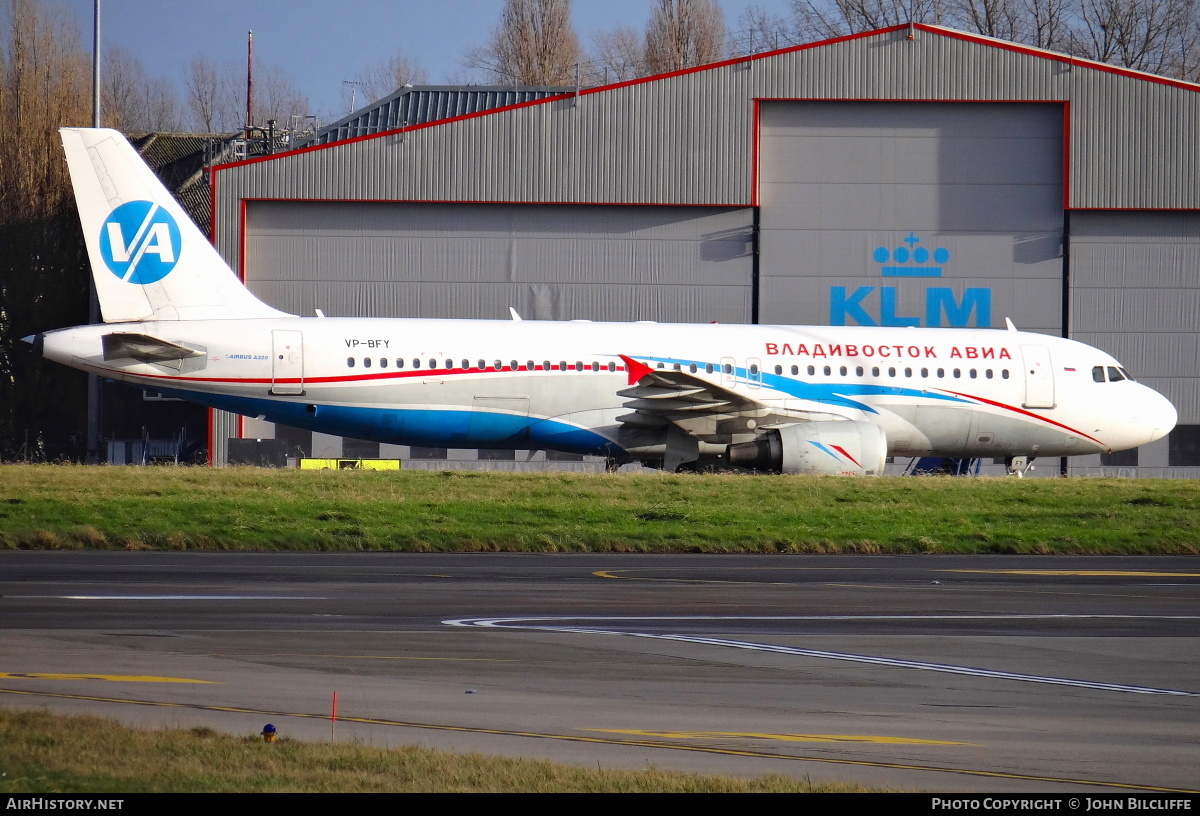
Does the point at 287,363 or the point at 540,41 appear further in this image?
the point at 540,41

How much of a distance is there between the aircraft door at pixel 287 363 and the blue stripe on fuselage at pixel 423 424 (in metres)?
0.33

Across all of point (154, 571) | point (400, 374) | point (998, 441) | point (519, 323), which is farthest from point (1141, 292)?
point (154, 571)

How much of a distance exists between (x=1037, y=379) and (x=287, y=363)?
51.7 ft

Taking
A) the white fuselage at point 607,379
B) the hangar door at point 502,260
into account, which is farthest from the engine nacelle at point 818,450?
the hangar door at point 502,260

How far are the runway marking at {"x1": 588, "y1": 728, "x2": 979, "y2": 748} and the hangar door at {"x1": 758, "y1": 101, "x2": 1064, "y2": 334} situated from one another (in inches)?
1140

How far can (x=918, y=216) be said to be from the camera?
36.1 metres

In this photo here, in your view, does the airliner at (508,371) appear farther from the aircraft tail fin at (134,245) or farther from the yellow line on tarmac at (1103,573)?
the yellow line on tarmac at (1103,573)

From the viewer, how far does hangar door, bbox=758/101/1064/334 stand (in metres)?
35.8

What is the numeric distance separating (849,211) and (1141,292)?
848 centimetres

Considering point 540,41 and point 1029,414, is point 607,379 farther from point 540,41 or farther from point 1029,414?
point 540,41

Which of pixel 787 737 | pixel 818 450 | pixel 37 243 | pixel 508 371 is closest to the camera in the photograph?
pixel 787 737

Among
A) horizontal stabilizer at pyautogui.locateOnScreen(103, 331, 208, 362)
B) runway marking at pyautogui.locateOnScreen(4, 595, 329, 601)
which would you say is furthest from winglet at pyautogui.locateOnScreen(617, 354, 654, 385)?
runway marking at pyautogui.locateOnScreen(4, 595, 329, 601)

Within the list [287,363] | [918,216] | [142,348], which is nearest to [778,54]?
[918,216]

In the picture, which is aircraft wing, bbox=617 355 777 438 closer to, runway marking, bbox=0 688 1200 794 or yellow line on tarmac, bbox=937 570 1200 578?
yellow line on tarmac, bbox=937 570 1200 578
